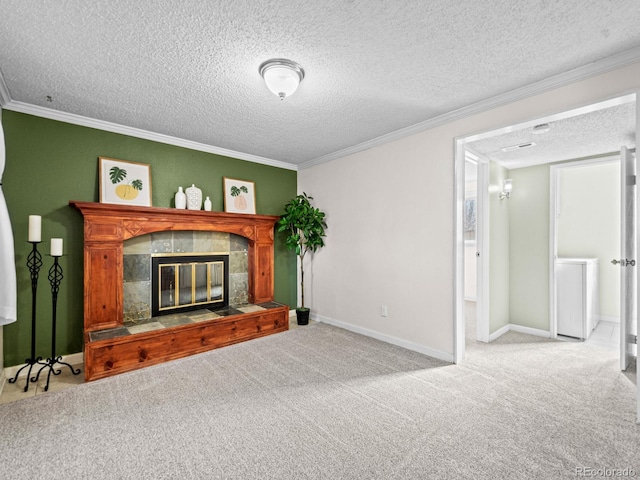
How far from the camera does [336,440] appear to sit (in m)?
1.83

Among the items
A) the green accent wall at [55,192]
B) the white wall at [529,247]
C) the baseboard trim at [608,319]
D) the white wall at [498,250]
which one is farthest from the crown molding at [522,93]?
the baseboard trim at [608,319]

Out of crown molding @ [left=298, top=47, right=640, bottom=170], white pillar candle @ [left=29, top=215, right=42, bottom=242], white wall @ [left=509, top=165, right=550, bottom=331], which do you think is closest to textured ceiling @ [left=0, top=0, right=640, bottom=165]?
crown molding @ [left=298, top=47, right=640, bottom=170]

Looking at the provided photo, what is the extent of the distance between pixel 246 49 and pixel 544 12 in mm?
1764

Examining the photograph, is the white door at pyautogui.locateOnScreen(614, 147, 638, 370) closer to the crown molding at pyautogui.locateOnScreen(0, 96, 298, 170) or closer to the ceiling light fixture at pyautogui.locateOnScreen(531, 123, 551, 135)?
the ceiling light fixture at pyautogui.locateOnScreen(531, 123, 551, 135)

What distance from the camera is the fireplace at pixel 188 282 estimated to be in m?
3.57

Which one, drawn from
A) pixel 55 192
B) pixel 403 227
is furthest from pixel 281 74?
pixel 55 192

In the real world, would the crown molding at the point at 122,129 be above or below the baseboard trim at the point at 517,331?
above

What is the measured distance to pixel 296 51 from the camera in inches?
79.0

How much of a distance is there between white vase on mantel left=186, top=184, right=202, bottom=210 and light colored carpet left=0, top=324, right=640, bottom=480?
70.4 inches

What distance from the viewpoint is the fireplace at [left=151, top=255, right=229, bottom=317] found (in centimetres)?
357

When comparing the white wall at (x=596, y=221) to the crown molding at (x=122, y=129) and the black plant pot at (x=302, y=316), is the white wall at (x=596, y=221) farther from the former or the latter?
the crown molding at (x=122, y=129)

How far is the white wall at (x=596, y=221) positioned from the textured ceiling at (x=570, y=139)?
90 cm

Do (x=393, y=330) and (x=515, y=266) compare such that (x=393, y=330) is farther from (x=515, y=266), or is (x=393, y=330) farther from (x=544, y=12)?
(x=544, y=12)

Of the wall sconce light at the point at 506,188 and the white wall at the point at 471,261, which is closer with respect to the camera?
the wall sconce light at the point at 506,188
